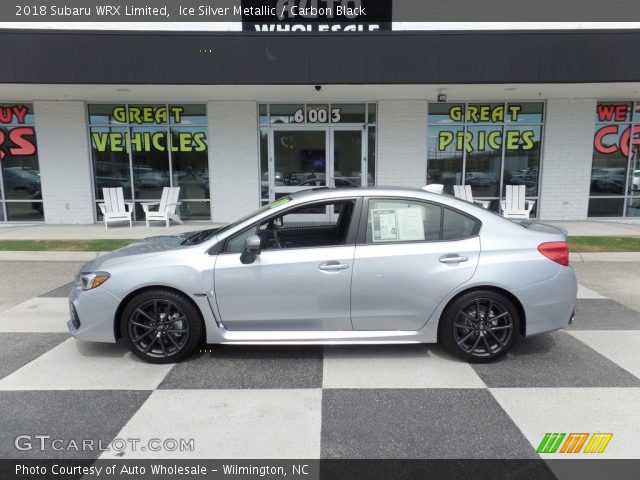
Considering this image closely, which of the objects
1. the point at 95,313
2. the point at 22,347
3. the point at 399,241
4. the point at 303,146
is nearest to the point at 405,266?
the point at 399,241

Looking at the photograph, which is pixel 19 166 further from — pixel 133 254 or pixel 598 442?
pixel 598 442

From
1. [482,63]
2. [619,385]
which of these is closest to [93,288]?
[619,385]

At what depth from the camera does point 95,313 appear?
3.96 metres

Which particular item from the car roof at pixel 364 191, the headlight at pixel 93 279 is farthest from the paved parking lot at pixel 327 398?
the car roof at pixel 364 191

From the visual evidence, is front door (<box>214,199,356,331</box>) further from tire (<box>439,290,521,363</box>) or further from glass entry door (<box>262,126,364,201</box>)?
glass entry door (<box>262,126,364,201</box>)

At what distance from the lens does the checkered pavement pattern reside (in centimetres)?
292

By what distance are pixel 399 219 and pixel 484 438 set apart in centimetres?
195

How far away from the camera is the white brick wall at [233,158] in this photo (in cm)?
1209

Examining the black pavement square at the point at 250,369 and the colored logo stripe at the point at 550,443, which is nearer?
the colored logo stripe at the point at 550,443

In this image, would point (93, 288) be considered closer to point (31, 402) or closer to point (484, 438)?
point (31, 402)

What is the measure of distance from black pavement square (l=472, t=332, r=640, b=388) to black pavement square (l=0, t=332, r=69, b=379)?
4.22m

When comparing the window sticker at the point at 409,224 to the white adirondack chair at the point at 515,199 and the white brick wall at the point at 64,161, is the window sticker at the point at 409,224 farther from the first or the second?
the white brick wall at the point at 64,161

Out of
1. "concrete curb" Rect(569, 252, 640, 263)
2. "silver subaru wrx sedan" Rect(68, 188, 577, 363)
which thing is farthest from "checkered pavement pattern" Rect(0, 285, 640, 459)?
"concrete curb" Rect(569, 252, 640, 263)

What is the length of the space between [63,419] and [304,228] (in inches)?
111
